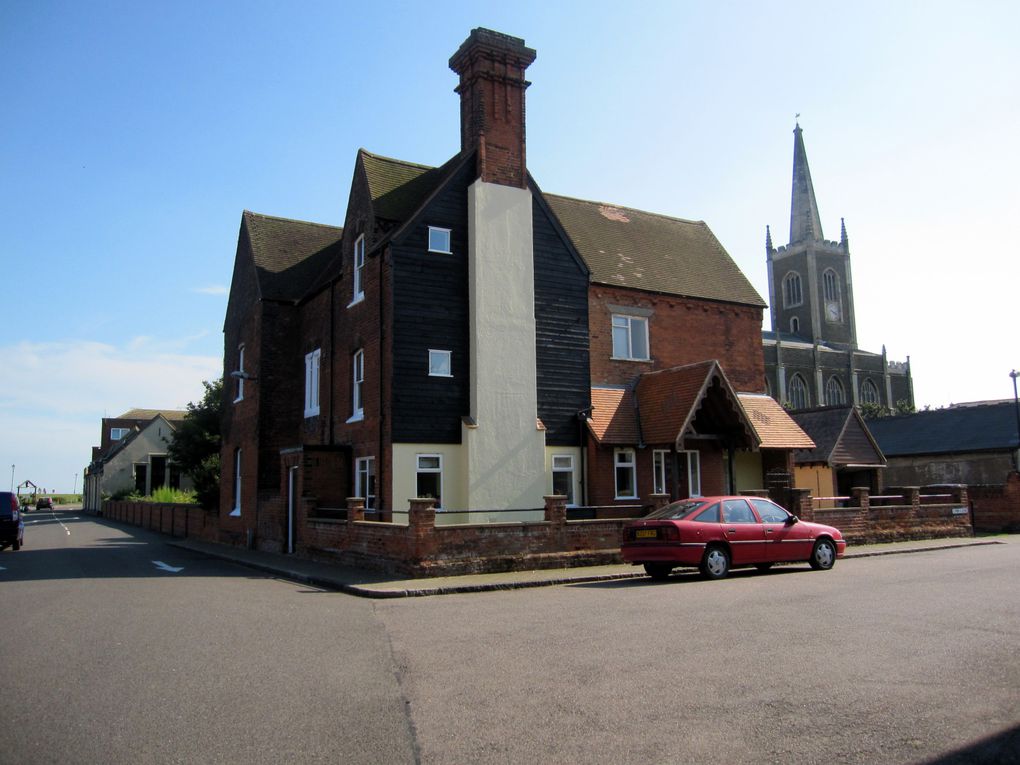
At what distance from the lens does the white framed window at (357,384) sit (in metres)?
21.8

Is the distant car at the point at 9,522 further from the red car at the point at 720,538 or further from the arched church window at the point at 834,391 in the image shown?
the arched church window at the point at 834,391

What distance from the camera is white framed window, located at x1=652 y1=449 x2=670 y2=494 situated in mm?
23203

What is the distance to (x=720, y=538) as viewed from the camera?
14812mm

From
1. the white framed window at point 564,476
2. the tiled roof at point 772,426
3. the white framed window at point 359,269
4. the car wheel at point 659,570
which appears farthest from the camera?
the tiled roof at point 772,426

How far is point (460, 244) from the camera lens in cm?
2119

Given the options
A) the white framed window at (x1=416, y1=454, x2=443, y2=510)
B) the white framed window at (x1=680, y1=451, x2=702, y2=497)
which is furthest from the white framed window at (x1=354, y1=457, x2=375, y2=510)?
the white framed window at (x1=680, y1=451, x2=702, y2=497)

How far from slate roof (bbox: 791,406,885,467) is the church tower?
239 feet

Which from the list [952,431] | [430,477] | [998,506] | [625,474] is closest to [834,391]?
[952,431]

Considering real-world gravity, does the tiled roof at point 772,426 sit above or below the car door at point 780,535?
above

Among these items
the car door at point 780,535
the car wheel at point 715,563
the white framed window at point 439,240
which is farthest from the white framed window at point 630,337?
the car wheel at point 715,563

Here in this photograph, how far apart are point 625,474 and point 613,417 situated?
1.60m

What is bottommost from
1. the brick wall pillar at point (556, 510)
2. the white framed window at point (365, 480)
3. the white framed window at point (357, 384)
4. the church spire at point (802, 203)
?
the brick wall pillar at point (556, 510)

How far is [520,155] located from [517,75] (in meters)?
2.15

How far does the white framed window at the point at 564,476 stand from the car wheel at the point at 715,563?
7177mm
